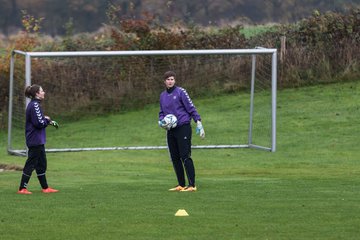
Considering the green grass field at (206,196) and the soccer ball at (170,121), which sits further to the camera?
the soccer ball at (170,121)

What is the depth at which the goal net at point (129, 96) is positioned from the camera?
28625 mm

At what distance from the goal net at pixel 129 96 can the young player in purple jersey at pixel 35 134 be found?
33.8ft

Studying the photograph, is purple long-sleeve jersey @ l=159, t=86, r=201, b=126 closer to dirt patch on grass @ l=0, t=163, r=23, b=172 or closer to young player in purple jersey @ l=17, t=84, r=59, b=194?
young player in purple jersey @ l=17, t=84, r=59, b=194

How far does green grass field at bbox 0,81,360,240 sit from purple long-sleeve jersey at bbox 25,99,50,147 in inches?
32.8

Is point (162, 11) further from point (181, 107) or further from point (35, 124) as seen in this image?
point (35, 124)

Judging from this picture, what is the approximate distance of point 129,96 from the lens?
2964cm

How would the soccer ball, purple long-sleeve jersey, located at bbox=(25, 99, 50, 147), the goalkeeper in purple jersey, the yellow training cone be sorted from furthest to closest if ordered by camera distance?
1. the goalkeeper in purple jersey
2. the soccer ball
3. purple long-sleeve jersey, located at bbox=(25, 99, 50, 147)
4. the yellow training cone

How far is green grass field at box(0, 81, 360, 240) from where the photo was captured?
40.6 feet

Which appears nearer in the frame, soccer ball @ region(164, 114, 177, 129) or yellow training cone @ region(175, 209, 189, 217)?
yellow training cone @ region(175, 209, 189, 217)

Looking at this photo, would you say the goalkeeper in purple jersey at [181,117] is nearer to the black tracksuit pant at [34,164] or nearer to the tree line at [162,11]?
the black tracksuit pant at [34,164]

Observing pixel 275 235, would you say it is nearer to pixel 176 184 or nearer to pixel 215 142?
pixel 176 184

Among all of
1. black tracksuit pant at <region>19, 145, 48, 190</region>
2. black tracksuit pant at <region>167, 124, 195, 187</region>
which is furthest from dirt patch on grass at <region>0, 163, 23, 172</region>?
black tracksuit pant at <region>167, 124, 195, 187</region>

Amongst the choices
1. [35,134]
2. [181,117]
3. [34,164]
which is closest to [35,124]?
[35,134]

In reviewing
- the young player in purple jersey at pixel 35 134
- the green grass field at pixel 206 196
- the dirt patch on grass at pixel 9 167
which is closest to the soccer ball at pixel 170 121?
the green grass field at pixel 206 196
